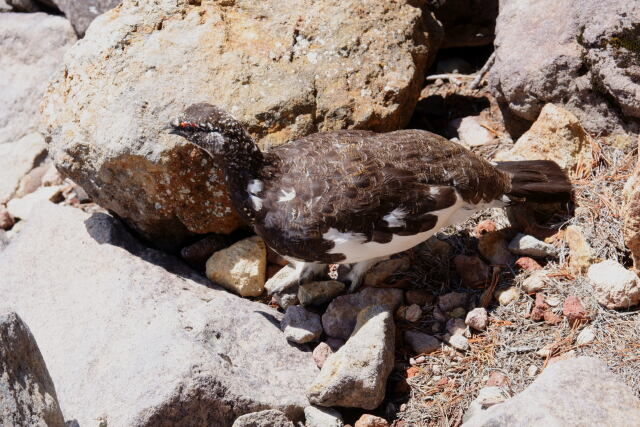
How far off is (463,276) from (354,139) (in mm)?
1084

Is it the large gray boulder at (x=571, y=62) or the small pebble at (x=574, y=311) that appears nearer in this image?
the small pebble at (x=574, y=311)

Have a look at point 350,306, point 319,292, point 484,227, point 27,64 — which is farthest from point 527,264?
point 27,64

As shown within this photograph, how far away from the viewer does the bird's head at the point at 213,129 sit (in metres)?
4.09

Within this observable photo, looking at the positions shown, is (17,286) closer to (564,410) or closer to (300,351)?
(300,351)

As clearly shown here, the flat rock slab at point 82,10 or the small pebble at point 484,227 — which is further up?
the flat rock slab at point 82,10

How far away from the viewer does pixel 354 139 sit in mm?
4336

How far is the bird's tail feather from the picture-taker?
4523mm

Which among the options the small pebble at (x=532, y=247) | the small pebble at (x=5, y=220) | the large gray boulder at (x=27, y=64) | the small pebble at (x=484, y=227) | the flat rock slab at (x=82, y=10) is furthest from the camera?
the large gray boulder at (x=27, y=64)

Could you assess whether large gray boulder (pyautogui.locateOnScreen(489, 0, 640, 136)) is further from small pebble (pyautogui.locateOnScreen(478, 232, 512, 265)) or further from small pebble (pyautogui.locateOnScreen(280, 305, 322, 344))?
small pebble (pyautogui.locateOnScreen(280, 305, 322, 344))

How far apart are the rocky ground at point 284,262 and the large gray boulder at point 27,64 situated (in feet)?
5.50

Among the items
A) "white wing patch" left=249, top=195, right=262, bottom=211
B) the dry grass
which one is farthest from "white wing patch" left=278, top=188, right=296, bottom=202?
the dry grass

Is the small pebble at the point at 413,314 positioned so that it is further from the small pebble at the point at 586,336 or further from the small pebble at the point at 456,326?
the small pebble at the point at 586,336

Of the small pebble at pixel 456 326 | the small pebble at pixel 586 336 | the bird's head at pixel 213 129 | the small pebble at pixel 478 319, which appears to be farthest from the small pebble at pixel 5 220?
the small pebble at pixel 586 336

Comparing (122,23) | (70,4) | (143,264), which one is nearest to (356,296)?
(143,264)
